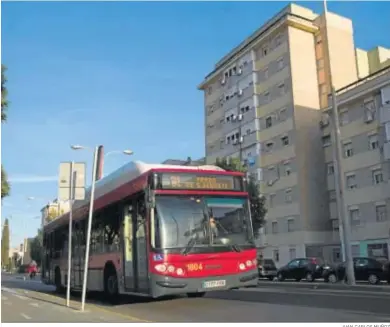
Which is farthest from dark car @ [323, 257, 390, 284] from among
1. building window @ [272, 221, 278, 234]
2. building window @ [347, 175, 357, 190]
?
building window @ [272, 221, 278, 234]

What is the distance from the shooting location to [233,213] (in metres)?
12.7

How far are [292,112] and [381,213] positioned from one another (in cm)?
1297

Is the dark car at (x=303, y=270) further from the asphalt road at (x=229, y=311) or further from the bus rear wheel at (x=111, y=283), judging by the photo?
the bus rear wheel at (x=111, y=283)

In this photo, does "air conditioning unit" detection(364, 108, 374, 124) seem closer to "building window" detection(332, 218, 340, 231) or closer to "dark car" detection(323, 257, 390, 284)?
"building window" detection(332, 218, 340, 231)

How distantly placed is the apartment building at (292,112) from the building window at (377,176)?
738 cm

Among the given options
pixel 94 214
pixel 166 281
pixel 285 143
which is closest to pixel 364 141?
pixel 285 143

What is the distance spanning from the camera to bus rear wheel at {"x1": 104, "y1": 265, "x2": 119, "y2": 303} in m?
14.4

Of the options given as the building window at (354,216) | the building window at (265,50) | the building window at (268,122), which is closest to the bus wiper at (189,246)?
the building window at (354,216)

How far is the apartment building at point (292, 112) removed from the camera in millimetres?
47156

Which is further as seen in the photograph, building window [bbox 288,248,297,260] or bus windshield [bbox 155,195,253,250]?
building window [bbox 288,248,297,260]

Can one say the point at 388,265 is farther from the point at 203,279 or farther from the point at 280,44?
the point at 280,44

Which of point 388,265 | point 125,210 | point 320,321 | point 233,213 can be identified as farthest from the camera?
point 388,265

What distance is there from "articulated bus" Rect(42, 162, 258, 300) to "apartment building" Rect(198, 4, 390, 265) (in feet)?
113

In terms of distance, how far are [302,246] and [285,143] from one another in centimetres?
972
